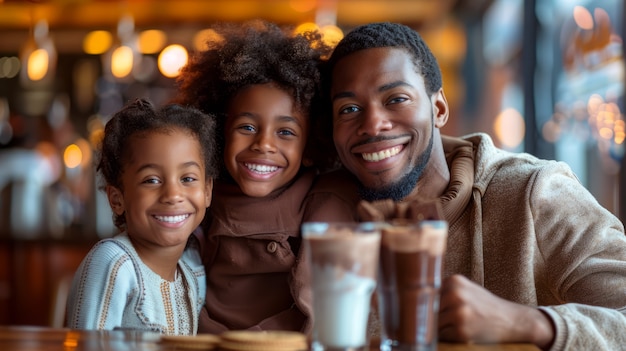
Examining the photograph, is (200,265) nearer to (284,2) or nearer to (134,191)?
(134,191)

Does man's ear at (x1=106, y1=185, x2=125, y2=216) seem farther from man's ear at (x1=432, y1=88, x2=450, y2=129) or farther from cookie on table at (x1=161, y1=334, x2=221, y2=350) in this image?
man's ear at (x1=432, y1=88, x2=450, y2=129)

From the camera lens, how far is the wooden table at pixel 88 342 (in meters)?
1.41

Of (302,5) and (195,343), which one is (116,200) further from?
(302,5)

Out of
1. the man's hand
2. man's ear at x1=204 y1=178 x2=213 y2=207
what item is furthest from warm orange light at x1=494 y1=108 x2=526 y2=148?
the man's hand

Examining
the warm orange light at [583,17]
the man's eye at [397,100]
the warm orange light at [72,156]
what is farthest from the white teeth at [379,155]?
the warm orange light at [72,156]

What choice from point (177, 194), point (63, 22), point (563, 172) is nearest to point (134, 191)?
point (177, 194)

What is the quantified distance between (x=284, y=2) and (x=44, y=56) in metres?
3.17

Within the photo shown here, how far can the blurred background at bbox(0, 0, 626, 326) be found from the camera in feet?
14.1

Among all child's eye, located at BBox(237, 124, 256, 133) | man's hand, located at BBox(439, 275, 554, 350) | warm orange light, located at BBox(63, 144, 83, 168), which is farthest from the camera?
warm orange light, located at BBox(63, 144, 83, 168)

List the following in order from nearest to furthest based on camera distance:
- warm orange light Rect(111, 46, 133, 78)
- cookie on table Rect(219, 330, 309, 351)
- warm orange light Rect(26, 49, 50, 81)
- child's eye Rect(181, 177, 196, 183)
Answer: cookie on table Rect(219, 330, 309, 351)
child's eye Rect(181, 177, 196, 183)
warm orange light Rect(26, 49, 50, 81)
warm orange light Rect(111, 46, 133, 78)

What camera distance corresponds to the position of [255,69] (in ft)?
7.25

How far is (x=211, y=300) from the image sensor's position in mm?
2152

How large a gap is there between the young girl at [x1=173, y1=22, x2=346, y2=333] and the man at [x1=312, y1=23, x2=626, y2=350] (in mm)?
97

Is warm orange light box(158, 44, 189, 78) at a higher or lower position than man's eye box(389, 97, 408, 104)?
higher
